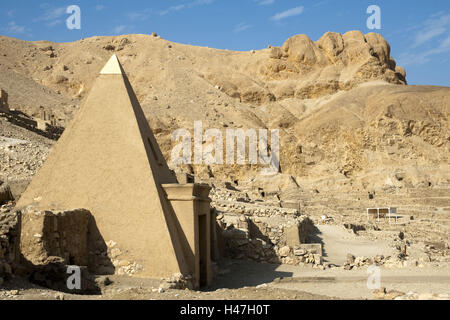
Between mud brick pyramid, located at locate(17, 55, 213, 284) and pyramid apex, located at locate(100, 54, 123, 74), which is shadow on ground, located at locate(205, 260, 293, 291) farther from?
pyramid apex, located at locate(100, 54, 123, 74)

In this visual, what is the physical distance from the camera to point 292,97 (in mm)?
51312

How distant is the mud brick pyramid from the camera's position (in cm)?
909

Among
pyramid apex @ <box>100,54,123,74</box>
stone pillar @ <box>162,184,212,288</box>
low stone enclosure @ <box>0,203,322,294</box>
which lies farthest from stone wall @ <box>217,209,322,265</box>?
pyramid apex @ <box>100,54,123,74</box>

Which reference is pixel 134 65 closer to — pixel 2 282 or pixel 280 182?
pixel 280 182

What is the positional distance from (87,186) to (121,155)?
2.80 ft

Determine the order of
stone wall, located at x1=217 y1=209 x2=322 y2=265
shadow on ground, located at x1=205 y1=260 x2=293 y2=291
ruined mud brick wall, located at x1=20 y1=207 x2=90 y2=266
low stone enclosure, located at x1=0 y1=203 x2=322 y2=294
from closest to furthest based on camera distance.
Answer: low stone enclosure, located at x1=0 y1=203 x2=322 y2=294 < ruined mud brick wall, located at x1=20 y1=207 x2=90 y2=266 < shadow on ground, located at x1=205 y1=260 x2=293 y2=291 < stone wall, located at x1=217 y1=209 x2=322 y2=265

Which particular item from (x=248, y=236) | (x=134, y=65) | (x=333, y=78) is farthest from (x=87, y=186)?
(x=134, y=65)

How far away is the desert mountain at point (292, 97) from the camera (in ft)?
130

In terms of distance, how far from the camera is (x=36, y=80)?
5200 cm

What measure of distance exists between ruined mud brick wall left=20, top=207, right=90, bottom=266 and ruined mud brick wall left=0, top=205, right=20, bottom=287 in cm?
45

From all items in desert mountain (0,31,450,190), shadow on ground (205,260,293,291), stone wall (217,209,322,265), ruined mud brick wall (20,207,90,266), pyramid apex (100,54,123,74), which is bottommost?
shadow on ground (205,260,293,291)

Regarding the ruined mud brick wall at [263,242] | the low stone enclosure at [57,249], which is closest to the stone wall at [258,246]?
the ruined mud brick wall at [263,242]

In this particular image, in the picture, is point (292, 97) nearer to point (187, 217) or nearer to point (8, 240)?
point (187, 217)

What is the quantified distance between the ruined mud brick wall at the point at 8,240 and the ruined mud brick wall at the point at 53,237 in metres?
0.45
